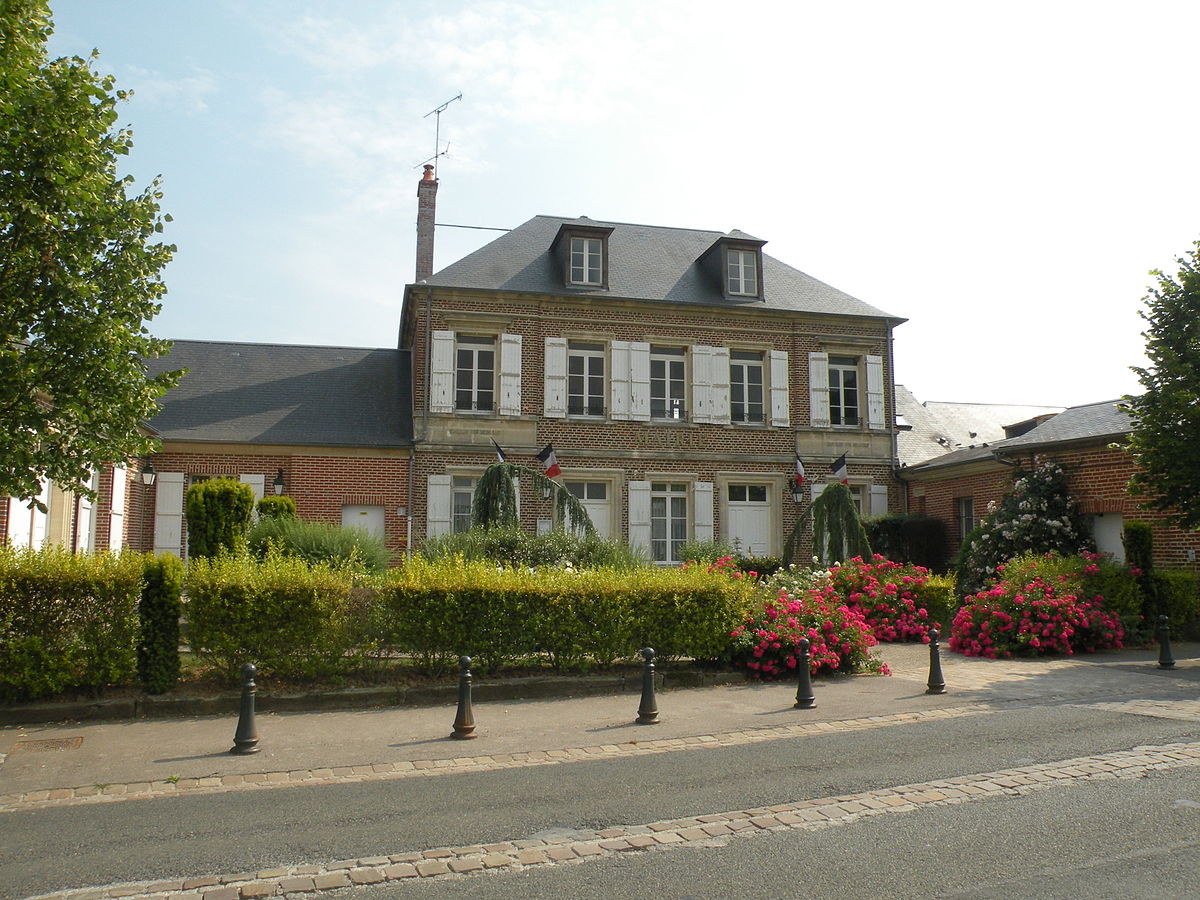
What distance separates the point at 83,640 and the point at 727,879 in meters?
6.63

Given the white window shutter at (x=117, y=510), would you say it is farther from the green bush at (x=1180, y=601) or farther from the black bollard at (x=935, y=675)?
the green bush at (x=1180, y=601)

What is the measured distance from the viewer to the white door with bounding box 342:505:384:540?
62.4 feet

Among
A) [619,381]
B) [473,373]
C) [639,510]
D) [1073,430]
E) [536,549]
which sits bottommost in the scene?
[536,549]

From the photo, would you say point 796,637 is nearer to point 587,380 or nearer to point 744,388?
point 587,380

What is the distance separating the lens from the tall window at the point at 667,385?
20812mm

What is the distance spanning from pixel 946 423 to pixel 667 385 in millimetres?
9286

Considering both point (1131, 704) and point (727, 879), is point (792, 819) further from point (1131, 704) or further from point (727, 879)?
point (1131, 704)

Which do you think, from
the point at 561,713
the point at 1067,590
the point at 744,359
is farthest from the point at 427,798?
the point at 744,359

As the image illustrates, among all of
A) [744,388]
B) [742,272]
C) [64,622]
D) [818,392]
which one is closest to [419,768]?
[64,622]

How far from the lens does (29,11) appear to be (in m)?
7.54

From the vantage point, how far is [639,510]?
66.1ft

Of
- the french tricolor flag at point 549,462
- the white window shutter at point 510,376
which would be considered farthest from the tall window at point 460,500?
the french tricolor flag at point 549,462

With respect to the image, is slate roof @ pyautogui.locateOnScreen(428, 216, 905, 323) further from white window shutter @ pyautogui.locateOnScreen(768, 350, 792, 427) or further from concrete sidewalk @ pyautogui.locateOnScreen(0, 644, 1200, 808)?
concrete sidewalk @ pyautogui.locateOnScreen(0, 644, 1200, 808)

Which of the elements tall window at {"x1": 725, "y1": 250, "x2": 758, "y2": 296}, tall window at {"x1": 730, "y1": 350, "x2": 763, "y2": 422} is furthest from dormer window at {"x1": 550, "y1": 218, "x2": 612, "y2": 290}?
tall window at {"x1": 730, "y1": 350, "x2": 763, "y2": 422}
